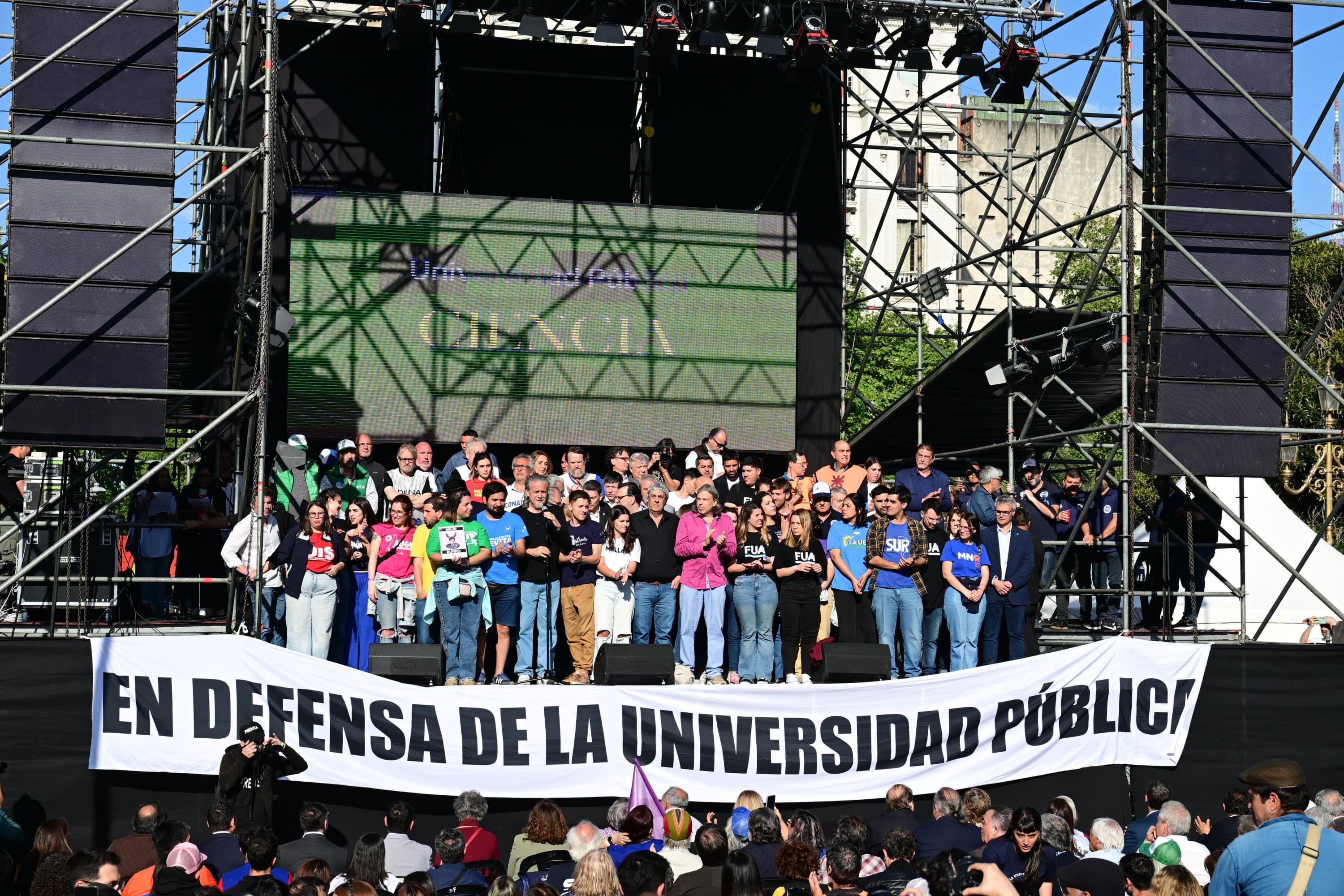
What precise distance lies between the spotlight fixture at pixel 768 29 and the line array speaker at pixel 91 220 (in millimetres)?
6602

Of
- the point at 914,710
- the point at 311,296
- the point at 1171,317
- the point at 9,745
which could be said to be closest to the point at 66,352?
the point at 9,745

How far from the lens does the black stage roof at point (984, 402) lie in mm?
16578

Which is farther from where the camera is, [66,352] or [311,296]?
[311,296]

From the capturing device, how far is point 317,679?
1139cm

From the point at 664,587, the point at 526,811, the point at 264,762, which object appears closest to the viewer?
the point at 264,762

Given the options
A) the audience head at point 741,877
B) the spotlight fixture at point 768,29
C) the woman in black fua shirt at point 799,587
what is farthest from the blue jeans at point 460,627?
the spotlight fixture at point 768,29

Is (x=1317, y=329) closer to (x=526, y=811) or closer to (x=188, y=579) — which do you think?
(x=526, y=811)

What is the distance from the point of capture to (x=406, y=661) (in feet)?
38.8

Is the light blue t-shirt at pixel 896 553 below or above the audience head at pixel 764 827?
above

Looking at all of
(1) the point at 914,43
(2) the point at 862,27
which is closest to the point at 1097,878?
(1) the point at 914,43

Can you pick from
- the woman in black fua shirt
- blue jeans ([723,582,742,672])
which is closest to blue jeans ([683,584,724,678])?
blue jeans ([723,582,742,672])

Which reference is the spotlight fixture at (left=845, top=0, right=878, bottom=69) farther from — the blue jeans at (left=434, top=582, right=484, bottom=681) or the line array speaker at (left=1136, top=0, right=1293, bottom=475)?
the blue jeans at (left=434, top=582, right=484, bottom=681)

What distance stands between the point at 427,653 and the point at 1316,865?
7.32 m

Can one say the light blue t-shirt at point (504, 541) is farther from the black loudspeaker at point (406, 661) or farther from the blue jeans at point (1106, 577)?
the blue jeans at point (1106, 577)
